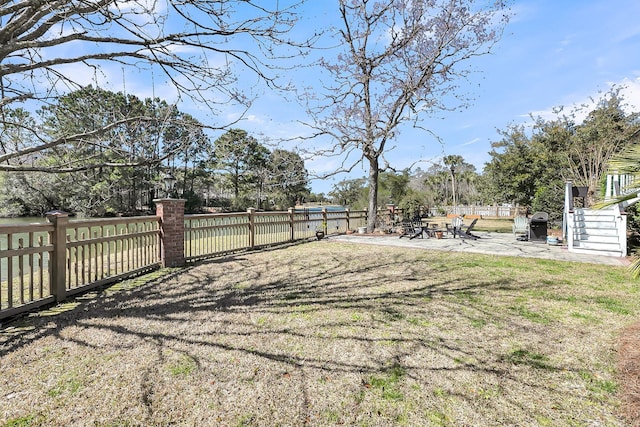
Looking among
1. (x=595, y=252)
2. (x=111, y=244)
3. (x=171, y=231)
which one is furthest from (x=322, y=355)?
(x=595, y=252)

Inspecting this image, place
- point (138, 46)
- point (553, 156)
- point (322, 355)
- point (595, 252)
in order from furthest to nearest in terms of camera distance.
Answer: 1. point (553, 156)
2. point (595, 252)
3. point (138, 46)
4. point (322, 355)

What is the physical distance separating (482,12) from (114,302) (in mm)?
14563

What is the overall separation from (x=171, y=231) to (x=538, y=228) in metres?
10.9

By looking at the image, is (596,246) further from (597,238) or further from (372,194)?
(372,194)

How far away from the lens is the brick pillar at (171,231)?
20.3 feet

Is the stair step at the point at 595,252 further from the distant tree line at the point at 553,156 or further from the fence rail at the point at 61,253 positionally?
the fence rail at the point at 61,253

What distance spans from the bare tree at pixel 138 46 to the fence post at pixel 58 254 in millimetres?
803

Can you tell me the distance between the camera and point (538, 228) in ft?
32.6

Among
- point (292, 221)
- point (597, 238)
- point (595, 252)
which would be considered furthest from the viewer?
point (292, 221)

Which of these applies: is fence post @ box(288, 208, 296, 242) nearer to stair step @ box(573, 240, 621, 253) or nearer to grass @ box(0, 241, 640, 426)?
grass @ box(0, 241, 640, 426)

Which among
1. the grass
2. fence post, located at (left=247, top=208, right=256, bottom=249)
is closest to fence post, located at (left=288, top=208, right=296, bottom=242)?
fence post, located at (left=247, top=208, right=256, bottom=249)

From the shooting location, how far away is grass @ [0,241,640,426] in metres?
1.89

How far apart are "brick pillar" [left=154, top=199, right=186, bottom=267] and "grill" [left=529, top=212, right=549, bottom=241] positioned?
1056cm

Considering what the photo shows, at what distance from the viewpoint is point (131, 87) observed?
375 centimetres
